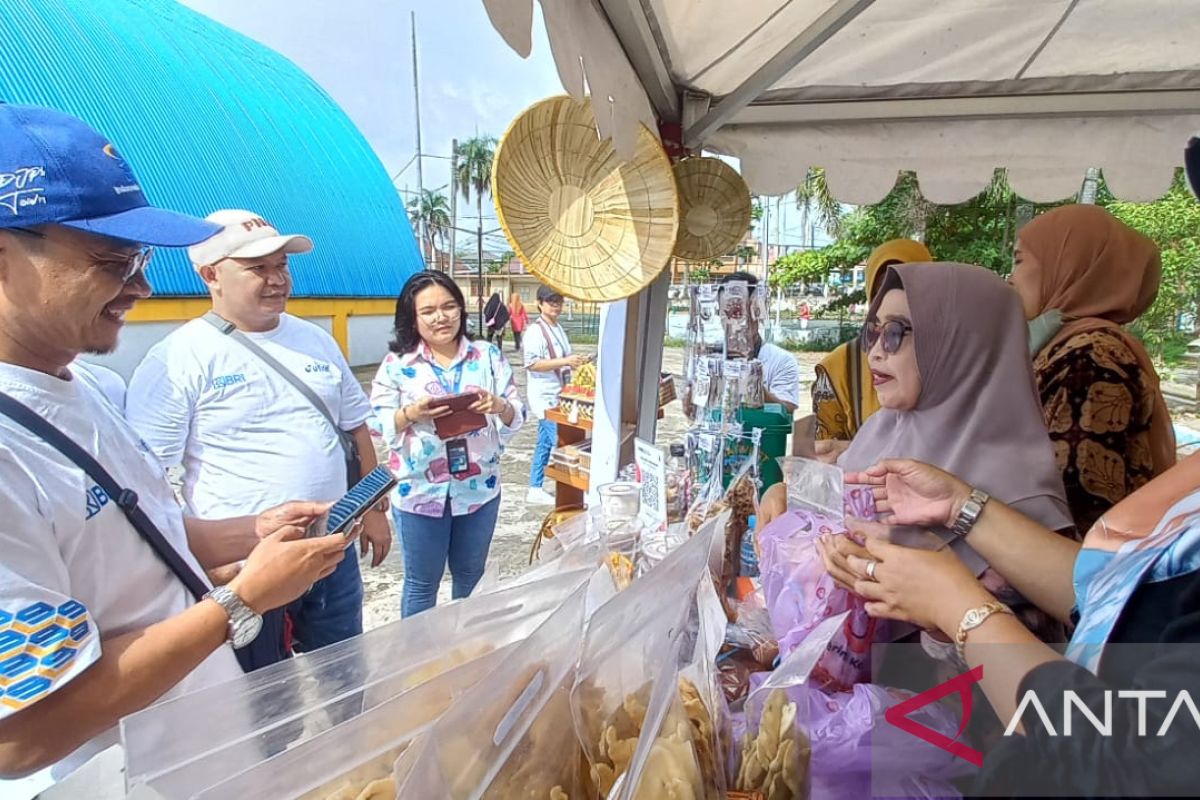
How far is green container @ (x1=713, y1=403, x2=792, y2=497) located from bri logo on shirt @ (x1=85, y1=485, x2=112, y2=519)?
4.46 ft

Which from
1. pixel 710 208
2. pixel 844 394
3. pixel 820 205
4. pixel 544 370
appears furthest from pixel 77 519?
pixel 820 205

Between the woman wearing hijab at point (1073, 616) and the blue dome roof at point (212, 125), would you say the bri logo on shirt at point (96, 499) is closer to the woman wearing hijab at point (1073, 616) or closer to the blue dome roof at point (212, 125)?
the woman wearing hijab at point (1073, 616)

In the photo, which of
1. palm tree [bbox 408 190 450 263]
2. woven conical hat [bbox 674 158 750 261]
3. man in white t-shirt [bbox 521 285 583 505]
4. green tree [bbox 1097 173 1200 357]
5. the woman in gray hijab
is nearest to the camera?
the woman in gray hijab

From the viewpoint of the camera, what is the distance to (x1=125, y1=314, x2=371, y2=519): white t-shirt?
2186mm

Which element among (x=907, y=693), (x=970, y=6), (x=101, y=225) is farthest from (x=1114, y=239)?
(x=101, y=225)

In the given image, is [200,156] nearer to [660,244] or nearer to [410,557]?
[410,557]

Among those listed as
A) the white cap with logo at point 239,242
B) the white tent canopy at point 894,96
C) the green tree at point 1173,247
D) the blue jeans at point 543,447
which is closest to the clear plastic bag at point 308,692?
the white tent canopy at point 894,96

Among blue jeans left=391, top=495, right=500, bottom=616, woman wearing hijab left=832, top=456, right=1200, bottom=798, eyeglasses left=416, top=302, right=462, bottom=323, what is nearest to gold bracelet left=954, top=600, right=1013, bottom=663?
woman wearing hijab left=832, top=456, right=1200, bottom=798

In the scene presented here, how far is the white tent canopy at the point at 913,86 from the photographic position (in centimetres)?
193

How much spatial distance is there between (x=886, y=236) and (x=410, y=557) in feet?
39.7

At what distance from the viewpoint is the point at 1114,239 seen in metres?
1.91

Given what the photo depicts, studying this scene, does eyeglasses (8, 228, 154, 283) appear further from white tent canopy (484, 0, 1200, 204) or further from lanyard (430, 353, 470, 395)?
lanyard (430, 353, 470, 395)

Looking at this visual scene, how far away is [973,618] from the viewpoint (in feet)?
2.81

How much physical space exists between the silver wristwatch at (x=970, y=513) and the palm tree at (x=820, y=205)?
11546mm
